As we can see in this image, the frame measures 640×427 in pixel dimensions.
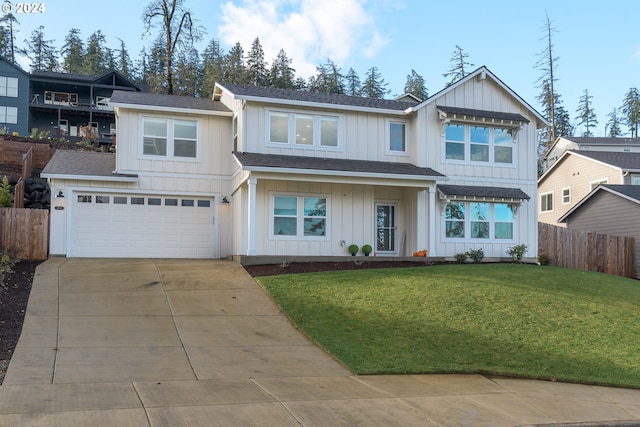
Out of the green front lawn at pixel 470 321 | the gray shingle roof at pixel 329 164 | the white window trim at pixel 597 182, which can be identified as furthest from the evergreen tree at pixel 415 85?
the green front lawn at pixel 470 321

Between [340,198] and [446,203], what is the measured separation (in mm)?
3611

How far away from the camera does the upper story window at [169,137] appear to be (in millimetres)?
19469

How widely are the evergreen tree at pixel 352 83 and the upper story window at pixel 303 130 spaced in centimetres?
5268

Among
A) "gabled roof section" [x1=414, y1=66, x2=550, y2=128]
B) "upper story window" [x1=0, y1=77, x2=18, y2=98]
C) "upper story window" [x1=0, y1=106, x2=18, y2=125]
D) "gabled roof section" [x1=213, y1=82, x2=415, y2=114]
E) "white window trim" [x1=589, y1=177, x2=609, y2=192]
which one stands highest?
"upper story window" [x1=0, y1=77, x2=18, y2=98]

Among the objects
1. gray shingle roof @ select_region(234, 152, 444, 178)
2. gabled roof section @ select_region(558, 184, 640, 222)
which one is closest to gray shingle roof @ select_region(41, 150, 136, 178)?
gray shingle roof @ select_region(234, 152, 444, 178)

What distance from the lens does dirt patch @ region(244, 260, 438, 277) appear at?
16.2m

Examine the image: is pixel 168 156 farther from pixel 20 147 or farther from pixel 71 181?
pixel 20 147

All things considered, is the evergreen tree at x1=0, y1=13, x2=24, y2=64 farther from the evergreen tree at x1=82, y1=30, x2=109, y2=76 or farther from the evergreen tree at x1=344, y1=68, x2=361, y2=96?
the evergreen tree at x1=344, y1=68, x2=361, y2=96

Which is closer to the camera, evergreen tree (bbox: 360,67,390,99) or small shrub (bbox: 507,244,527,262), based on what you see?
small shrub (bbox: 507,244,527,262)

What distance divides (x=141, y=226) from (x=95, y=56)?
59044 millimetres

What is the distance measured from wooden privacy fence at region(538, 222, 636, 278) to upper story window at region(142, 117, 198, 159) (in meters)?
13.8

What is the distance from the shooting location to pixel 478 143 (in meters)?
20.6

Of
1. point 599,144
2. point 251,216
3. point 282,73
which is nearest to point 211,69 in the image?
point 282,73

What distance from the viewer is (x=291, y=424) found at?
6156 millimetres
